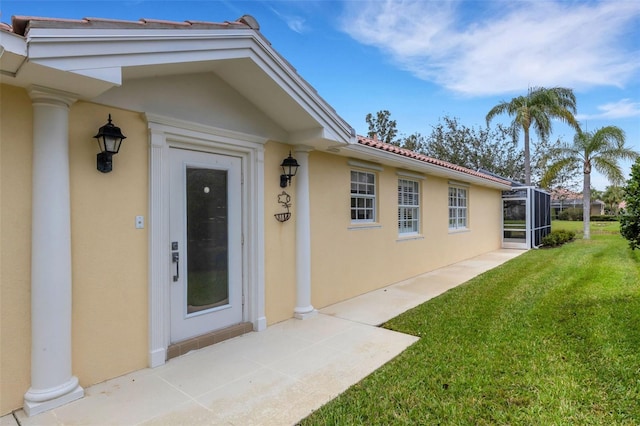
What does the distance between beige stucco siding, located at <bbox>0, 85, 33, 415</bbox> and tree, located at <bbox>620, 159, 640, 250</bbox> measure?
7733 mm

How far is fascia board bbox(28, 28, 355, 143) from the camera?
8.57ft

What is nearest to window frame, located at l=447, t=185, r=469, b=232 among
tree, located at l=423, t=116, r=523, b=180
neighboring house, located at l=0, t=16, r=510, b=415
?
neighboring house, located at l=0, t=16, r=510, b=415

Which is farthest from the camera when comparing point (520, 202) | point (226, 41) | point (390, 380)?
point (520, 202)

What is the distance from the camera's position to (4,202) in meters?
3.01

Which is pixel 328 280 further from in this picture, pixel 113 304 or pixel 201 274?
pixel 113 304

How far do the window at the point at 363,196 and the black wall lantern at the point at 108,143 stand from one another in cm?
481

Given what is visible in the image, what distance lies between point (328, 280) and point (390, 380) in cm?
316

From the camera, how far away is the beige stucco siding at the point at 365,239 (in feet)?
21.4

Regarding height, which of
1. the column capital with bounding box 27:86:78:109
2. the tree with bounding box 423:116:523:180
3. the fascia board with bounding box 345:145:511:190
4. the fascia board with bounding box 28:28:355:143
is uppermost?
the tree with bounding box 423:116:523:180

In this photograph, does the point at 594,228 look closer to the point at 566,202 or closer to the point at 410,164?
the point at 410,164

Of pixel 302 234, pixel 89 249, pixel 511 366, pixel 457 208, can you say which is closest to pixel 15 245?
pixel 89 249

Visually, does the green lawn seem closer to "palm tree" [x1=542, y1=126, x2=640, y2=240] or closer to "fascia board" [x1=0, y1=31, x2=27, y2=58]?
"fascia board" [x1=0, y1=31, x2=27, y2=58]

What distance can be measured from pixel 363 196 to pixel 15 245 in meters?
6.02

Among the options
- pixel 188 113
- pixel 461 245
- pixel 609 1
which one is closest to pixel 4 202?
pixel 188 113
